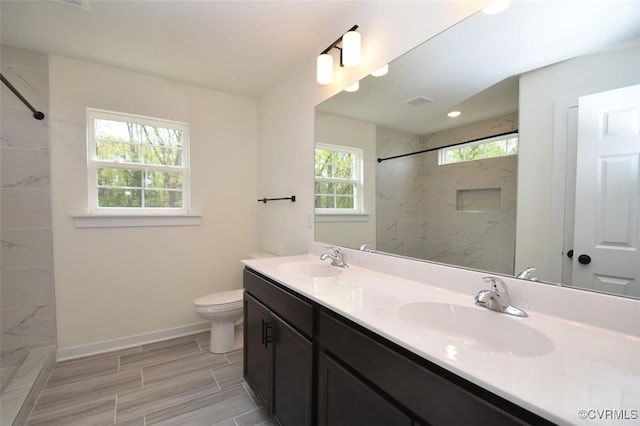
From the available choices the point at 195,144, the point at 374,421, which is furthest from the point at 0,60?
the point at 374,421

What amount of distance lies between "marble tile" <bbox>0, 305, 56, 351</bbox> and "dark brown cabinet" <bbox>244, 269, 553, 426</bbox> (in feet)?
5.52

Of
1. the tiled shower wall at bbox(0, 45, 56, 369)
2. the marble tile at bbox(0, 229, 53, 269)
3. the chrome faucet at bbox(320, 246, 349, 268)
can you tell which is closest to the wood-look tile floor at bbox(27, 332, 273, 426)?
the tiled shower wall at bbox(0, 45, 56, 369)

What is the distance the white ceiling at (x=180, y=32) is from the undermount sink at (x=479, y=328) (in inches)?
65.9

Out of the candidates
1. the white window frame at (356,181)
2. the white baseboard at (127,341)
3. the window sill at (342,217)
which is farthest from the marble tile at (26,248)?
the white window frame at (356,181)

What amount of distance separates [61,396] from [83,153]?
5.69 ft

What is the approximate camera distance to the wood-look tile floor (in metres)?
1.55

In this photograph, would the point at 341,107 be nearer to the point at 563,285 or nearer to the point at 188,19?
the point at 188,19

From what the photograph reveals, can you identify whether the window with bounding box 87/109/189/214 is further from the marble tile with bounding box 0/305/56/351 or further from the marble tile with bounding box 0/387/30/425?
the marble tile with bounding box 0/387/30/425

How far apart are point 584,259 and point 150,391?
240cm

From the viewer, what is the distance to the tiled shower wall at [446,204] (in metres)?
1.06

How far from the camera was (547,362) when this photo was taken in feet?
1.99

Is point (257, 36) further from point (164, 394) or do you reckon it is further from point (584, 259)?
point (164, 394)

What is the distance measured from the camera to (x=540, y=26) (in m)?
0.94

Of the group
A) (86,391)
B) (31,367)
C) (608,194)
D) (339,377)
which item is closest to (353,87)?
(608,194)
